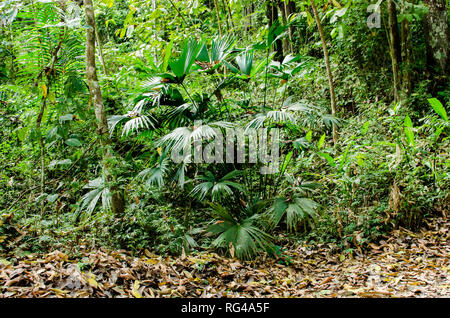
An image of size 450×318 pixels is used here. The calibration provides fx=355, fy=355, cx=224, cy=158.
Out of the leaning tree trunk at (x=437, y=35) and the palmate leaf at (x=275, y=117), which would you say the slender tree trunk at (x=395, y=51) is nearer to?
the leaning tree trunk at (x=437, y=35)

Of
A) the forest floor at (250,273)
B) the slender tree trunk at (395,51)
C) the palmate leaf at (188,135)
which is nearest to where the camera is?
the forest floor at (250,273)

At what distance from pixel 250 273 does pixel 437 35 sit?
4.45 meters

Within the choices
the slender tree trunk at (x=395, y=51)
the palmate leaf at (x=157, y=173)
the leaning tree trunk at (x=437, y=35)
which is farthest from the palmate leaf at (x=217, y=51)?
the leaning tree trunk at (x=437, y=35)

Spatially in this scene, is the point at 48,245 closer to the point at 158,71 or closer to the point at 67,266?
the point at 67,266

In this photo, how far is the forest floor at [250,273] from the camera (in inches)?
87.9

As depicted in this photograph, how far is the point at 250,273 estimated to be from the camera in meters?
2.94

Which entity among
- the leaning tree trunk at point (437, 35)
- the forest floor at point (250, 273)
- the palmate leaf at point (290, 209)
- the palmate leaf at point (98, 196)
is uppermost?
the leaning tree trunk at point (437, 35)

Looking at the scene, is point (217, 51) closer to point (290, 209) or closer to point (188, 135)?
point (188, 135)

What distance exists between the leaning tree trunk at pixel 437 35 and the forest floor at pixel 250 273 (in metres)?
2.66

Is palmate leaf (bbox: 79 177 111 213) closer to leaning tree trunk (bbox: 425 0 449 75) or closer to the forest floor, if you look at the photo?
the forest floor

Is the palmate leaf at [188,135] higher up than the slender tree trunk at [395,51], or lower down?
lower down

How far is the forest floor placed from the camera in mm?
2232

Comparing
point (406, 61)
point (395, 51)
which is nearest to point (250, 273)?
point (395, 51)
